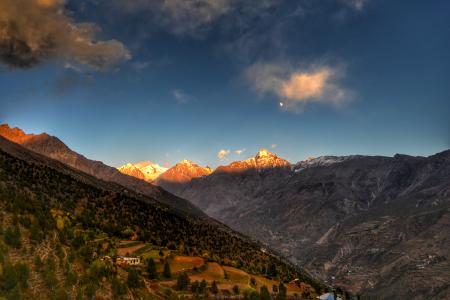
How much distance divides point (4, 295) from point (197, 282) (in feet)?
287

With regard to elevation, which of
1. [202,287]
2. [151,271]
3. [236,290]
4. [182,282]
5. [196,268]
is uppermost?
[151,271]

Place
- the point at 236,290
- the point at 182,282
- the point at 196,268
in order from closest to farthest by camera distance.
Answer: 1. the point at 182,282
2. the point at 236,290
3. the point at 196,268

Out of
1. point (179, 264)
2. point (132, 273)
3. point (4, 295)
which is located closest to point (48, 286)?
point (4, 295)

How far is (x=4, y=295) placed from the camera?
40.4 metres

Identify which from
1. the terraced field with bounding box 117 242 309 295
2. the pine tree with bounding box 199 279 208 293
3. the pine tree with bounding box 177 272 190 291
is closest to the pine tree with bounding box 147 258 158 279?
the pine tree with bounding box 177 272 190 291

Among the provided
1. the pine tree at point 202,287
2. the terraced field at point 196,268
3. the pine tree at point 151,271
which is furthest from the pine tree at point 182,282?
the pine tree at point 151,271

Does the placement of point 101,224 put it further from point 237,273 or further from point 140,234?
point 237,273

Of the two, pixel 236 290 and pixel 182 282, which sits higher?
pixel 182 282

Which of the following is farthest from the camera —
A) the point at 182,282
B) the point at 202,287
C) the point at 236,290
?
the point at 236,290

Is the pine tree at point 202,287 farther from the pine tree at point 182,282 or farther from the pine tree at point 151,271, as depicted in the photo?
the pine tree at point 151,271

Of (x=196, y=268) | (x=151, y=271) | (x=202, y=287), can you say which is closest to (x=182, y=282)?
(x=202, y=287)

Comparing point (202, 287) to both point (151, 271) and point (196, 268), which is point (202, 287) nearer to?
point (151, 271)

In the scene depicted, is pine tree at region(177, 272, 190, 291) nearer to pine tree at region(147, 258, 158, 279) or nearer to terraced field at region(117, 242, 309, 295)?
terraced field at region(117, 242, 309, 295)

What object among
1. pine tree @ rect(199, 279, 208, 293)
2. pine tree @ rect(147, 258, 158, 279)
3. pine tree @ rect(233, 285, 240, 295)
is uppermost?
pine tree @ rect(147, 258, 158, 279)
